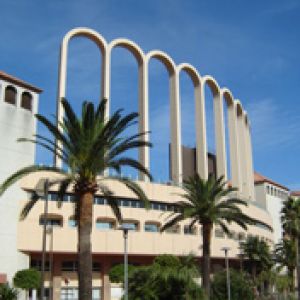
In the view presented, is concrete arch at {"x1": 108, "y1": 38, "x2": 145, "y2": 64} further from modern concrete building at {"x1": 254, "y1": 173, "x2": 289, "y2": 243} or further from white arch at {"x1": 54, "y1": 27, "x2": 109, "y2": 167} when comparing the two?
modern concrete building at {"x1": 254, "y1": 173, "x2": 289, "y2": 243}

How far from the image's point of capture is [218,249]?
61938 millimetres

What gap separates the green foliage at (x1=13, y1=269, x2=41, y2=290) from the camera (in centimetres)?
4097

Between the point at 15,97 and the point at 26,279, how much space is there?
17.7 metres

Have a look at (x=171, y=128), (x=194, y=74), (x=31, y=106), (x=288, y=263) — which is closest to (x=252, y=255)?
(x=288, y=263)

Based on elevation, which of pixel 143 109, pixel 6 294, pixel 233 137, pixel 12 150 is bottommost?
pixel 6 294

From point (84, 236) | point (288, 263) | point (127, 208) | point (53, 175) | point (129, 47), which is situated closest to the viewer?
point (84, 236)

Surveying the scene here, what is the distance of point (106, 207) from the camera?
5075cm

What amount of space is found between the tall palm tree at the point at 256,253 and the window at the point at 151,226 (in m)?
17.2

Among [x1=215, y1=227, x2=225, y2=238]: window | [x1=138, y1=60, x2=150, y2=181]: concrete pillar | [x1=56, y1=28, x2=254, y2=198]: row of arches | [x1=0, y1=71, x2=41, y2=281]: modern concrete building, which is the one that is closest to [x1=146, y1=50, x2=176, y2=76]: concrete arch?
[x1=56, y1=28, x2=254, y2=198]: row of arches

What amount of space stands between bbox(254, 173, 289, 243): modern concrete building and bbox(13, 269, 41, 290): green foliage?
58.0m

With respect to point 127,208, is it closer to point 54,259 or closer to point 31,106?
point 54,259

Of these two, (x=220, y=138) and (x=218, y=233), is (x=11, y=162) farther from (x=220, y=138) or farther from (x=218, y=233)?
(x=220, y=138)

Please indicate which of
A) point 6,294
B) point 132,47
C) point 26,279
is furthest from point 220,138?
point 6,294

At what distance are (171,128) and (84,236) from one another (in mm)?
37190
